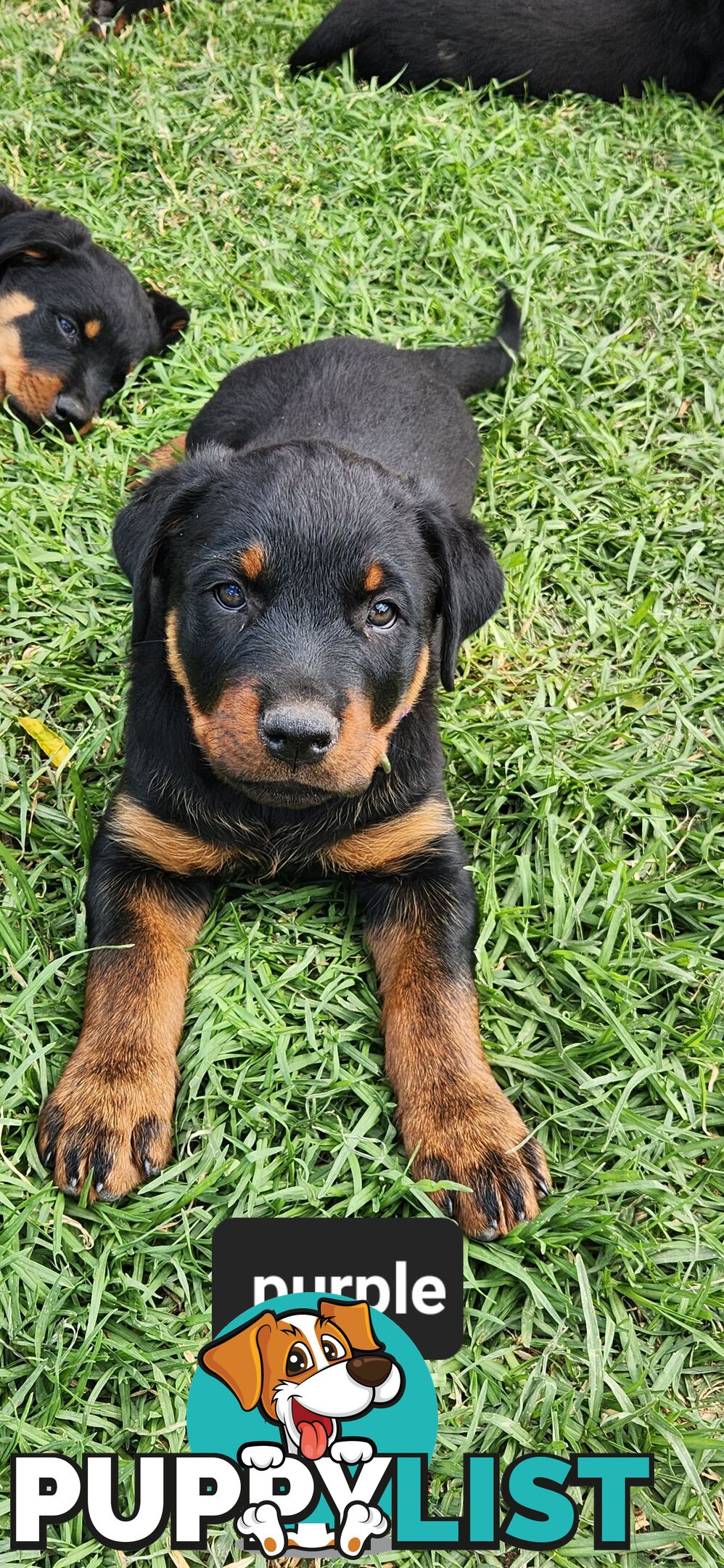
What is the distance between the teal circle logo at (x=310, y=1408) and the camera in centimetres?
201

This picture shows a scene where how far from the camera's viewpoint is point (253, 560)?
2412 mm

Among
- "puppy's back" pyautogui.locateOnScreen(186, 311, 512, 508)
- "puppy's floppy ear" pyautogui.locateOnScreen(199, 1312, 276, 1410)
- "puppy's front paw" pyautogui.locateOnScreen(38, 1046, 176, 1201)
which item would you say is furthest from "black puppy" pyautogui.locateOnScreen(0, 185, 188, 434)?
"puppy's floppy ear" pyautogui.locateOnScreen(199, 1312, 276, 1410)

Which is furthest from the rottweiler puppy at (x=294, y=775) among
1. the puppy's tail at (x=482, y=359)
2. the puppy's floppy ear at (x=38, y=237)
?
the puppy's floppy ear at (x=38, y=237)

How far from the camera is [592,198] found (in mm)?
5090

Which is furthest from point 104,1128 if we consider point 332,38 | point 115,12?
point 115,12

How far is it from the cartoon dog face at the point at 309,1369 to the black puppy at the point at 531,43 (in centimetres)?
533

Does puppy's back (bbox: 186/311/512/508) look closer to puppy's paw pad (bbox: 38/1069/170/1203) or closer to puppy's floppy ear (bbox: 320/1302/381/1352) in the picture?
puppy's paw pad (bbox: 38/1069/170/1203)

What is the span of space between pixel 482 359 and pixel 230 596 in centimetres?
210

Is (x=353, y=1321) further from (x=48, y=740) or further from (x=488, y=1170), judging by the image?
(x=48, y=740)

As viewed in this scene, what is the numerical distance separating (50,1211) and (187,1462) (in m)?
0.51

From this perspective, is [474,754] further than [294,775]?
Yes

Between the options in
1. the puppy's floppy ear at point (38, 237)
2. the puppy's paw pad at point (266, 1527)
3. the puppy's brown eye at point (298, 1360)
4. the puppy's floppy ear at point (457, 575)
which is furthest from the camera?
the puppy's floppy ear at point (38, 237)

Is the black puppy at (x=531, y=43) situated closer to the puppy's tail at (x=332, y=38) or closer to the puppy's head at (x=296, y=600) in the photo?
the puppy's tail at (x=332, y=38)

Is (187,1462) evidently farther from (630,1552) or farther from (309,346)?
(309,346)
